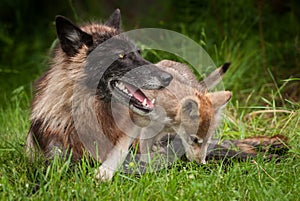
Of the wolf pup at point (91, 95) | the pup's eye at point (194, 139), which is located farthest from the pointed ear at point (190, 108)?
the wolf pup at point (91, 95)

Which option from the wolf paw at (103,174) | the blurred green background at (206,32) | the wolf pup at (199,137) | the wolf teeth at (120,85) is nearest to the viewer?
the wolf paw at (103,174)

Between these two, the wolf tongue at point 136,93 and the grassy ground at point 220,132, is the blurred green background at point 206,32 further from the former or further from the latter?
the wolf tongue at point 136,93

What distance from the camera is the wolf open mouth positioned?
178 inches

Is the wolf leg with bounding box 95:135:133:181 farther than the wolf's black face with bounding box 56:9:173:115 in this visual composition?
No

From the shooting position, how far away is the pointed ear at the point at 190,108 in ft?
15.9

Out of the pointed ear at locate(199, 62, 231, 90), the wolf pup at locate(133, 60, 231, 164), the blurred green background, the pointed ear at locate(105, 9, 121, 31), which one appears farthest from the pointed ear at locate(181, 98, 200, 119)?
the blurred green background

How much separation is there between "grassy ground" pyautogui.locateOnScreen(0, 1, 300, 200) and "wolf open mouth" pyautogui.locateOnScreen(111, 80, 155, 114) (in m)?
0.52

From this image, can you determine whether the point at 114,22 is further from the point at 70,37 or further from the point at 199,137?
the point at 199,137

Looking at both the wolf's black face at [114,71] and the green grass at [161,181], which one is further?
the wolf's black face at [114,71]

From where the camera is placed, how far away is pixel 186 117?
193 inches

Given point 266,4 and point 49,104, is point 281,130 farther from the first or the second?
point 266,4

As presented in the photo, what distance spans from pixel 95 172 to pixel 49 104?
2.62 feet

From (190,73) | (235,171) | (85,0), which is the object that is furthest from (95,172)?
(85,0)

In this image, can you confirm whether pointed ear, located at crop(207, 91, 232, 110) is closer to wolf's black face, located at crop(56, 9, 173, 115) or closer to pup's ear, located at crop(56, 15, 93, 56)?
wolf's black face, located at crop(56, 9, 173, 115)
